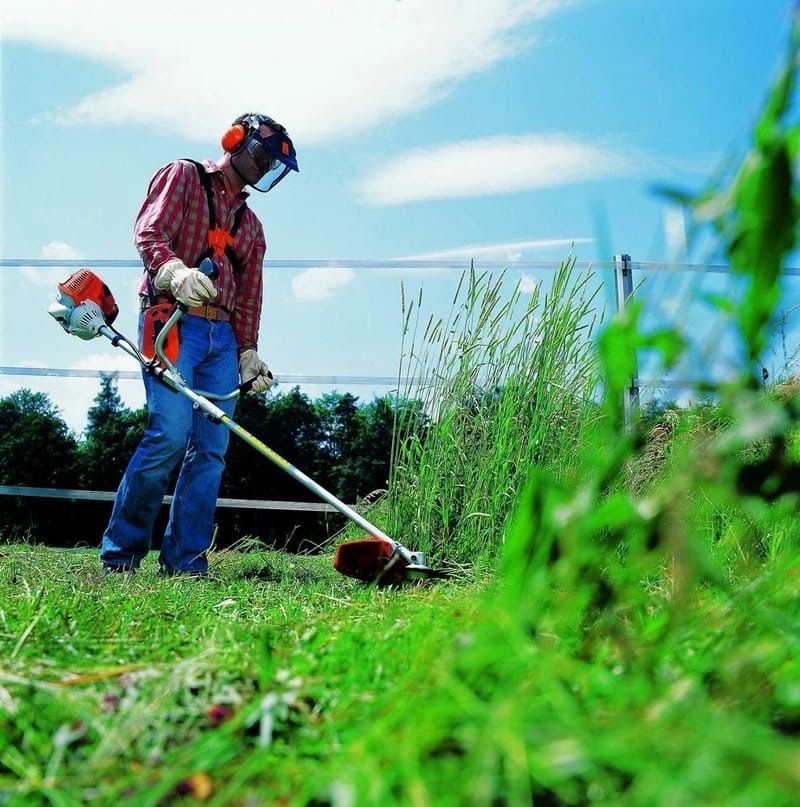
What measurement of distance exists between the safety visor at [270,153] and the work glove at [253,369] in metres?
0.63

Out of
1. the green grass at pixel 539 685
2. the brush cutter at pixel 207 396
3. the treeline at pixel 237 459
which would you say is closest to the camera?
the green grass at pixel 539 685

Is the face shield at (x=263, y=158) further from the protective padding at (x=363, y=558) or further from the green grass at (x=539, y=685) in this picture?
the green grass at (x=539, y=685)

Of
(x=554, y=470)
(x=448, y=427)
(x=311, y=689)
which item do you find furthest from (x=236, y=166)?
(x=311, y=689)

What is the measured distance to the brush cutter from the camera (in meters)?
2.72

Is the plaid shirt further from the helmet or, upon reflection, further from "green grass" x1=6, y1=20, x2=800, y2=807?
"green grass" x1=6, y1=20, x2=800, y2=807

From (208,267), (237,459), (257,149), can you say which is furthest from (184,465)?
(237,459)

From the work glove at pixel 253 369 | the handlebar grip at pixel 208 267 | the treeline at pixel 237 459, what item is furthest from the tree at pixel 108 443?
the handlebar grip at pixel 208 267

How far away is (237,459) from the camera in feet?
16.2

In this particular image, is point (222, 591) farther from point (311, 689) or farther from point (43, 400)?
point (43, 400)

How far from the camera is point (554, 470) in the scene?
2.79 meters

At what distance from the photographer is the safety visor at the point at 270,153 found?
330 centimetres

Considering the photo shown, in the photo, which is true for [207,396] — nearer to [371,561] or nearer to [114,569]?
[114,569]

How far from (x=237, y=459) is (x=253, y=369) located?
145cm

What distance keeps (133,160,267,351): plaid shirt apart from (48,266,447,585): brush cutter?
0.68ft
